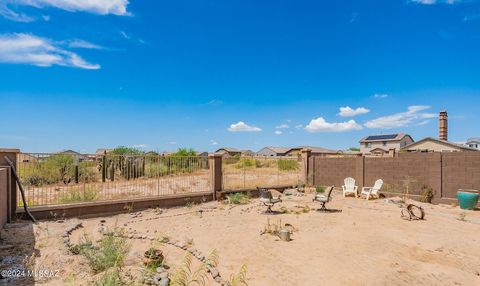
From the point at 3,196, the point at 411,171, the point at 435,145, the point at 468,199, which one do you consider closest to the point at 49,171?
the point at 3,196

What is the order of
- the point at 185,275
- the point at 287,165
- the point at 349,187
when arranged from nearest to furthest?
the point at 185,275 < the point at 349,187 < the point at 287,165

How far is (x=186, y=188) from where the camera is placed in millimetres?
13023

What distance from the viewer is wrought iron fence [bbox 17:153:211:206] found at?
31.2ft

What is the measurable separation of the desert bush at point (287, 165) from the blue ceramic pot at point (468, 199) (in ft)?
26.9

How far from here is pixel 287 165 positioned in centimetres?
1827

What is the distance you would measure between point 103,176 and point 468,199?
13057 millimetres

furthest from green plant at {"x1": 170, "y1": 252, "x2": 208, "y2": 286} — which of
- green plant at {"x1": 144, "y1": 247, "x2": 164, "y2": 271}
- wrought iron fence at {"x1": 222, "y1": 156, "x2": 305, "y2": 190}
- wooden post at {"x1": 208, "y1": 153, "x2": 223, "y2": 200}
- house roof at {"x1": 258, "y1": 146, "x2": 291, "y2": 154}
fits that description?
house roof at {"x1": 258, "y1": 146, "x2": 291, "y2": 154}

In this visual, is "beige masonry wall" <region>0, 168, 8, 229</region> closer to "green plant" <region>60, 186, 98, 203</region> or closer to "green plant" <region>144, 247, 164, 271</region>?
"green plant" <region>60, 186, 98, 203</region>

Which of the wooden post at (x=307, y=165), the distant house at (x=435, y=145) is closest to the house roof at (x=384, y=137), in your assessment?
the distant house at (x=435, y=145)

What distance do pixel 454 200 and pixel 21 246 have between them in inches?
567

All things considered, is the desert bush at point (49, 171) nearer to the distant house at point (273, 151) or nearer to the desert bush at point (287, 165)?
the desert bush at point (287, 165)

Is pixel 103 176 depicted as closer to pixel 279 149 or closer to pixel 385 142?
pixel 385 142

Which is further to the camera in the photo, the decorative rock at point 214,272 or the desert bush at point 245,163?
the desert bush at point 245,163

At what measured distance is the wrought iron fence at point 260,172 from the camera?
14781 mm
